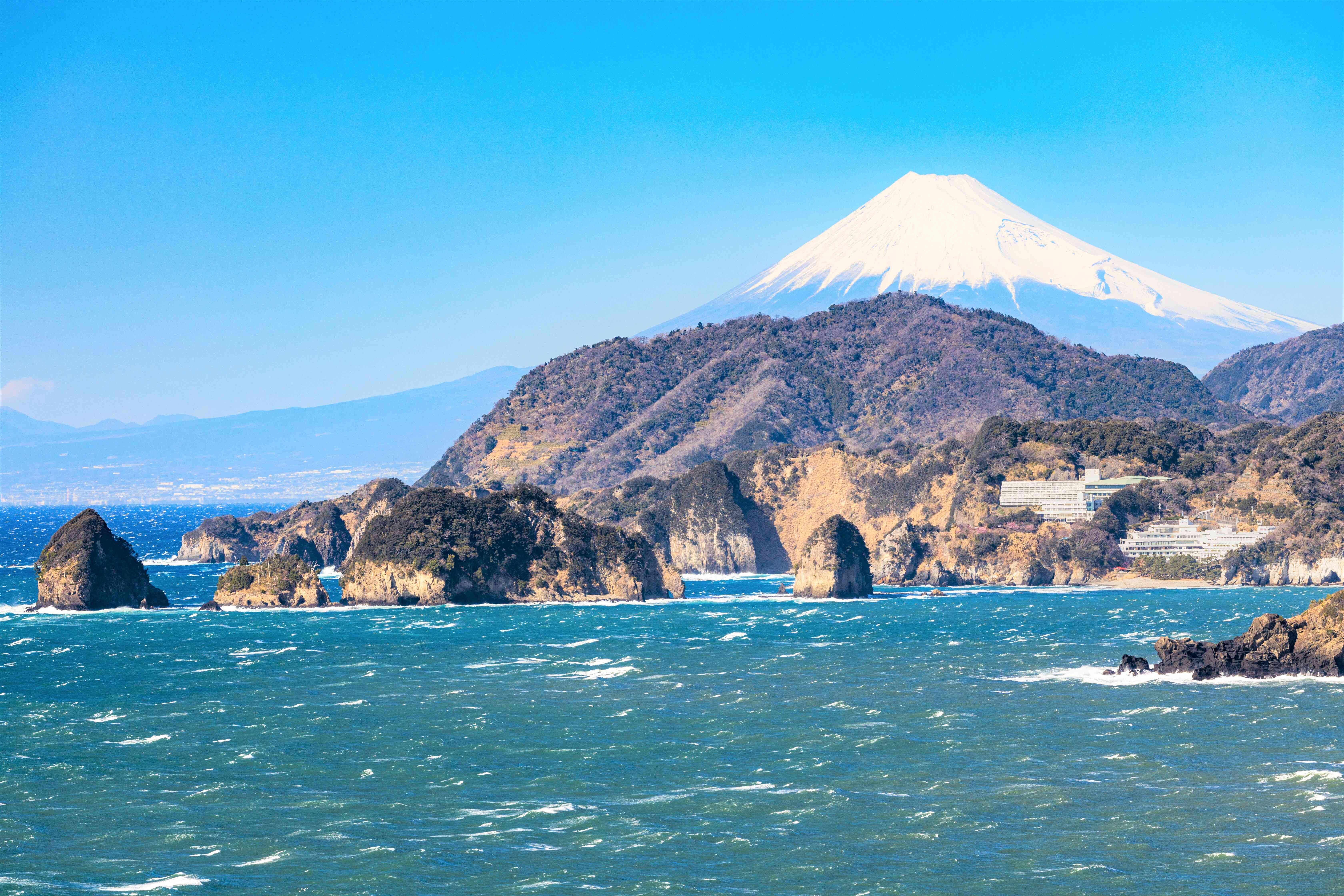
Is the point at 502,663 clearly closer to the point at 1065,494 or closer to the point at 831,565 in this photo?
the point at 831,565

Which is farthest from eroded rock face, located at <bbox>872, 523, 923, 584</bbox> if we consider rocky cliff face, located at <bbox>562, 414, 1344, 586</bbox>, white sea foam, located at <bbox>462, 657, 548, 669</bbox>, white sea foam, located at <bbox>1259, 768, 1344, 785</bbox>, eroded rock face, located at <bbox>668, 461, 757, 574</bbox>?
white sea foam, located at <bbox>1259, 768, 1344, 785</bbox>

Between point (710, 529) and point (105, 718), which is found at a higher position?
point (710, 529)

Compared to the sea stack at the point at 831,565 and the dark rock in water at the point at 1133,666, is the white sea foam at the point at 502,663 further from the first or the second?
the sea stack at the point at 831,565

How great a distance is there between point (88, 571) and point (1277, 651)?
8826 cm

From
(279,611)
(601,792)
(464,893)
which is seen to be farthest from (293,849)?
(279,611)

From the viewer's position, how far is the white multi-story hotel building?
176500 mm

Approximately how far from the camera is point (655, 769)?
57.2m

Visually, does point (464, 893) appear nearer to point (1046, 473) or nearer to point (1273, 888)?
point (1273, 888)

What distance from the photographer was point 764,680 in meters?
80.6

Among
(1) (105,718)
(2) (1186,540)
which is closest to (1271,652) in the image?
(1) (105,718)

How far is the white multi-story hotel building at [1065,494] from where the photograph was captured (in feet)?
579

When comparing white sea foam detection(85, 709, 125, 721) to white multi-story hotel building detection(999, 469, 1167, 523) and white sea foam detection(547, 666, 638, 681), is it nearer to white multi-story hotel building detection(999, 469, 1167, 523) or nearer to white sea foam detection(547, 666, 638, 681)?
white sea foam detection(547, 666, 638, 681)

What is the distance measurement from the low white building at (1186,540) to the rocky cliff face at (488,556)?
6016 centimetres

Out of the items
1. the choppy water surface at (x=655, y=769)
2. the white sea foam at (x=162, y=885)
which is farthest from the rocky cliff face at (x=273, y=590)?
the white sea foam at (x=162, y=885)
